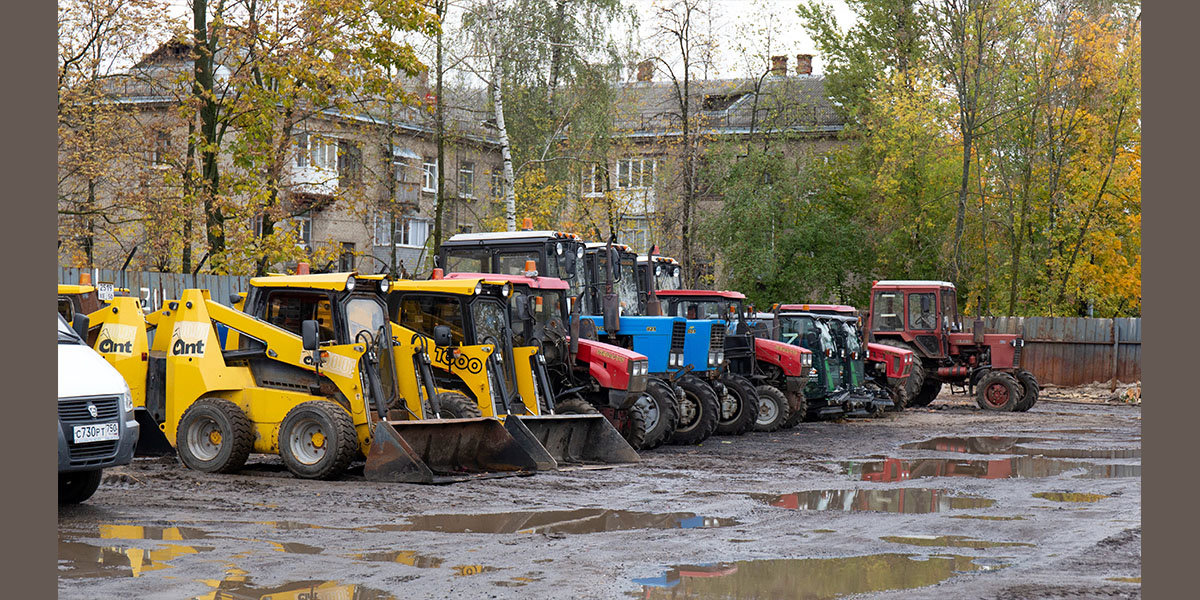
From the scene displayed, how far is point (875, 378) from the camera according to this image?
2598 centimetres

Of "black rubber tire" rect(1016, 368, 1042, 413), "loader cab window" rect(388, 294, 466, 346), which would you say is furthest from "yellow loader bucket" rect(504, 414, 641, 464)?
"black rubber tire" rect(1016, 368, 1042, 413)

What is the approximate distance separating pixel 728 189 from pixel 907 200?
7163 mm

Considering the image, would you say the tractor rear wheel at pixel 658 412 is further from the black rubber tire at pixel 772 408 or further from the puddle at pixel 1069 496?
the puddle at pixel 1069 496

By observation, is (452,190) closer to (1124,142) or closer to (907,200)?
(907,200)

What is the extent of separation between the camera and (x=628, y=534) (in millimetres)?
9961

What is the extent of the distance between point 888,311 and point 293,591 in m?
23.0

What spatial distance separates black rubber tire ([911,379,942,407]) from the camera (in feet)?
94.7

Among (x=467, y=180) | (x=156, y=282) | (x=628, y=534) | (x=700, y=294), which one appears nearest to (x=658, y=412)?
(x=700, y=294)

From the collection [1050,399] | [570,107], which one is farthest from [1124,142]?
[570,107]

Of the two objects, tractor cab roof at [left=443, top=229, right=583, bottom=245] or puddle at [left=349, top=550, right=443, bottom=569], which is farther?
tractor cab roof at [left=443, top=229, right=583, bottom=245]

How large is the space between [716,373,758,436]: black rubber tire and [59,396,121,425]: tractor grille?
11.6 meters

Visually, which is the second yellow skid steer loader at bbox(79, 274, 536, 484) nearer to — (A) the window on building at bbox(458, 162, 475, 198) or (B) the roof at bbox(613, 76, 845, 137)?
(A) the window on building at bbox(458, 162, 475, 198)

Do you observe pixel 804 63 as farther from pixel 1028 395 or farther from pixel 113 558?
pixel 113 558

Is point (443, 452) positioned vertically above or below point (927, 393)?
above
